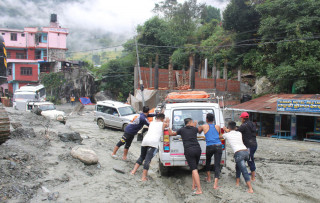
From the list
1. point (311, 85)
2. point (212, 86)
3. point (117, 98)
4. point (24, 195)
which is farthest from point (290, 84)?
point (117, 98)

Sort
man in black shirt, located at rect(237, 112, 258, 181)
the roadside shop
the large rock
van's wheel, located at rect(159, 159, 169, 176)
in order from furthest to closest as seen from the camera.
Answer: the roadside shop < van's wheel, located at rect(159, 159, 169, 176) < the large rock < man in black shirt, located at rect(237, 112, 258, 181)

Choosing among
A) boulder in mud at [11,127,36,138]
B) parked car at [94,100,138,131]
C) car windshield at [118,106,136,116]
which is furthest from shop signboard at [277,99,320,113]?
boulder in mud at [11,127,36,138]

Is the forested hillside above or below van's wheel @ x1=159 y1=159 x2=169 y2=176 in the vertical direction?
above

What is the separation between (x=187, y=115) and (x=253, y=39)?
63.1 ft

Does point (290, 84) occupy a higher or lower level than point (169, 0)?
lower

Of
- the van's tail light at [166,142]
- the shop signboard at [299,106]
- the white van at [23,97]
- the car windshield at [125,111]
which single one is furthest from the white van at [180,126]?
the white van at [23,97]

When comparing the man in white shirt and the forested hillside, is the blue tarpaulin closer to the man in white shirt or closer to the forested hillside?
the forested hillside

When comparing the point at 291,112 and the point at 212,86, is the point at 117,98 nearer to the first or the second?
the point at 212,86

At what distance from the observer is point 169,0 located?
46469 mm

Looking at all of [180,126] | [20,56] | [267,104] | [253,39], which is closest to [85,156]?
[180,126]

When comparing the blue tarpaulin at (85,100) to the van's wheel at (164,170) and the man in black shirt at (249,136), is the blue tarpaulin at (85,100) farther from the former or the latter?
the man in black shirt at (249,136)

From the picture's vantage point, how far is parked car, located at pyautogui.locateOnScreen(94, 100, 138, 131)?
54.8 ft

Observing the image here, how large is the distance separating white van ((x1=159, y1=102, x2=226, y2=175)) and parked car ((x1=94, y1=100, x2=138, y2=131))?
992 centimetres

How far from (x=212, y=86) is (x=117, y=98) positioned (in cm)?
2019
